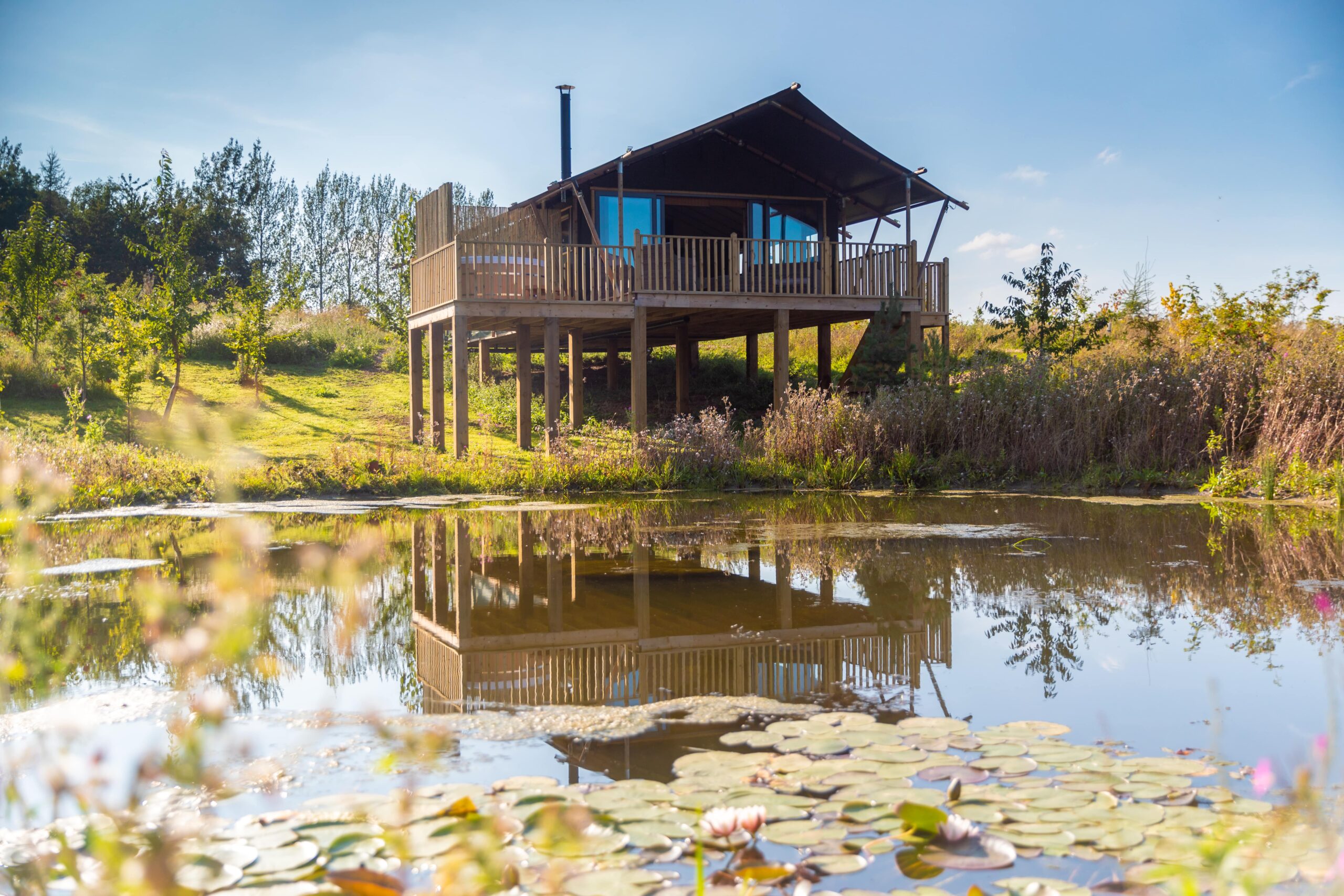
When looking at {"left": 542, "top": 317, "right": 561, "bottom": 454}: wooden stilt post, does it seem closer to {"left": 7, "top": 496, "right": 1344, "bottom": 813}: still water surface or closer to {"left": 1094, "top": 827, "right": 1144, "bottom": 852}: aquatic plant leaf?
{"left": 7, "top": 496, "right": 1344, "bottom": 813}: still water surface

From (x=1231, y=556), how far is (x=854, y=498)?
4.85 metres

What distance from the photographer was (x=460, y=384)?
13711mm

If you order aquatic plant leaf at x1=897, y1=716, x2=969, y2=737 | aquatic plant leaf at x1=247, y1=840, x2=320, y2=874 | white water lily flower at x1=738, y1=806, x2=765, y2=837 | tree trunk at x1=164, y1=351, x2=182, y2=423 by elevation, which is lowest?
aquatic plant leaf at x1=897, y1=716, x2=969, y2=737

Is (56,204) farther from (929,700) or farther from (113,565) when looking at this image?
(929,700)

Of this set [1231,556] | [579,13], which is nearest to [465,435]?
[579,13]

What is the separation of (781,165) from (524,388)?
684cm

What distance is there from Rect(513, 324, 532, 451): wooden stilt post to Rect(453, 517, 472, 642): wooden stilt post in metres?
7.51

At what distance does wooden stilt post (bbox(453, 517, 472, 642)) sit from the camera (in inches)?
194

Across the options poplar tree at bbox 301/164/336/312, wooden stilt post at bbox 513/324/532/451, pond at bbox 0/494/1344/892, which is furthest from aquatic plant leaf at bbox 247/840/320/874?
poplar tree at bbox 301/164/336/312

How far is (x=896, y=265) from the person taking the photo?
16344 millimetres

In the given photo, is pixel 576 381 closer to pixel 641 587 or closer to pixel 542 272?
pixel 542 272

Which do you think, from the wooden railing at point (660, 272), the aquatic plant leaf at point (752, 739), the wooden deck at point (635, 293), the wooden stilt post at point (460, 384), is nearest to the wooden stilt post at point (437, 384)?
the wooden deck at point (635, 293)

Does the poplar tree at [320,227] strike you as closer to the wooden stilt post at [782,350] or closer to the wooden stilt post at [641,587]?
the wooden stilt post at [782,350]

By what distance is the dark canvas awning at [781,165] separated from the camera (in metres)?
16.5
